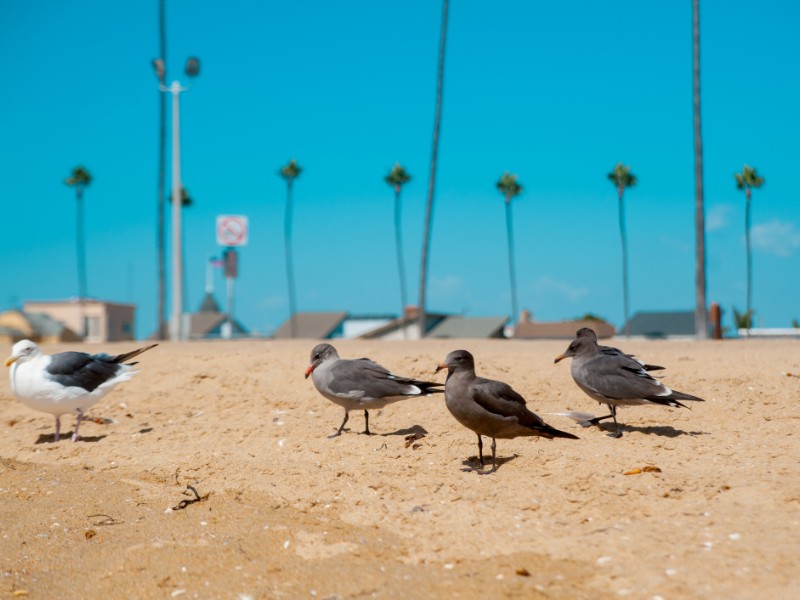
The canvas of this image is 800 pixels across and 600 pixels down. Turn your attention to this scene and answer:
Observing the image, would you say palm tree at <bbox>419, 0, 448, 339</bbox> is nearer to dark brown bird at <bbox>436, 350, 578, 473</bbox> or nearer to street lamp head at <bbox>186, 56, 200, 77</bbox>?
street lamp head at <bbox>186, 56, 200, 77</bbox>

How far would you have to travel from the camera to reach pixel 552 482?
7.35 m

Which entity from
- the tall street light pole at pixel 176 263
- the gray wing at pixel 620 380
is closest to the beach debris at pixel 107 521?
the gray wing at pixel 620 380

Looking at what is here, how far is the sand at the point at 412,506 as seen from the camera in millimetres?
5543

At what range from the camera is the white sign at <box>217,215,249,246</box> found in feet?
102

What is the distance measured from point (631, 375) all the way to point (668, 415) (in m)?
1.69

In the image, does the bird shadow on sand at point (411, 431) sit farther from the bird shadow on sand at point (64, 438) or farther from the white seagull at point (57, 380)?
the bird shadow on sand at point (64, 438)

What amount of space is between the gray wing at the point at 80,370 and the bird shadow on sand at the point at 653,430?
7.11 m

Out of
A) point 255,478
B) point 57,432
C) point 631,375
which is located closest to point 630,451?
point 631,375

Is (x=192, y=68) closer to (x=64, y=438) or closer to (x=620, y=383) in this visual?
(x=64, y=438)

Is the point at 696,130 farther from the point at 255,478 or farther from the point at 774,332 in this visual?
the point at 255,478

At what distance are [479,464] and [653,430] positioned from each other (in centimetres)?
258

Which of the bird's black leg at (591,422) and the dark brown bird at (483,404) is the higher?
the dark brown bird at (483,404)

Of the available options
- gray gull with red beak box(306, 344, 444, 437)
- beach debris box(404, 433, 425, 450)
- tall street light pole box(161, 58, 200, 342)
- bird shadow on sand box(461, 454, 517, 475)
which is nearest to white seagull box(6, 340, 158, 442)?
gray gull with red beak box(306, 344, 444, 437)

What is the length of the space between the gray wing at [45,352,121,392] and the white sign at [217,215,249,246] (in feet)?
63.7
